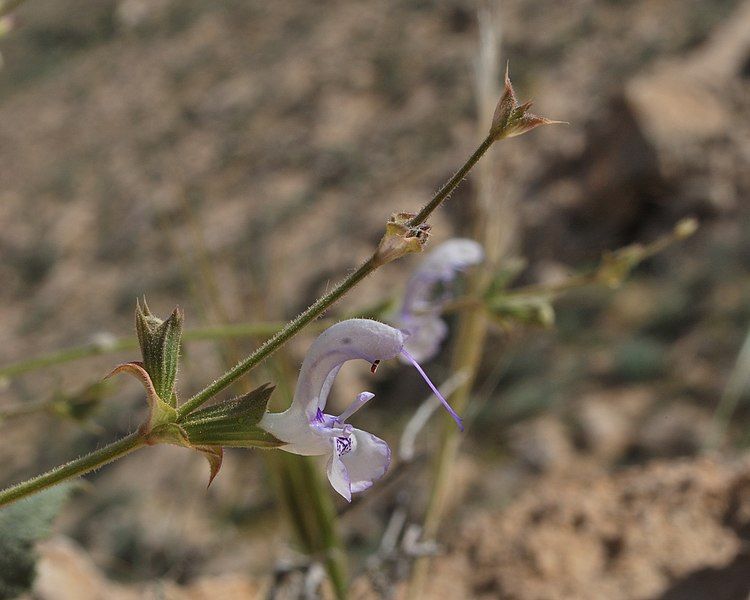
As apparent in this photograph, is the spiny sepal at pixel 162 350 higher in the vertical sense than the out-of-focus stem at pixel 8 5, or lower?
lower

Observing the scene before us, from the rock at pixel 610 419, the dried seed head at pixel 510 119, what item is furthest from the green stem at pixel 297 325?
the rock at pixel 610 419

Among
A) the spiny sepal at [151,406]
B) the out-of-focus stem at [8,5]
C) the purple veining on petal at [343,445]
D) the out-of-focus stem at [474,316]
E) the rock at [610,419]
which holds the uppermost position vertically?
the out-of-focus stem at [8,5]

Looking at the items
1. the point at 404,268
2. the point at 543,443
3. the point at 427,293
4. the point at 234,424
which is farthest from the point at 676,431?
the point at 234,424

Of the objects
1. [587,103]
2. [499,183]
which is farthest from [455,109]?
[499,183]

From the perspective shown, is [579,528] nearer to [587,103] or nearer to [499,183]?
[499,183]

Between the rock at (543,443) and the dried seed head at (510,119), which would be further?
the rock at (543,443)

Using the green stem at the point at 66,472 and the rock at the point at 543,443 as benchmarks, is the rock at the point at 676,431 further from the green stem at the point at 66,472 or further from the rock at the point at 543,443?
the green stem at the point at 66,472

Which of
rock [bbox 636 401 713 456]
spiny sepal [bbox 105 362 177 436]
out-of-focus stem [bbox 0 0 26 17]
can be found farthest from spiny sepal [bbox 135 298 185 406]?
rock [bbox 636 401 713 456]
